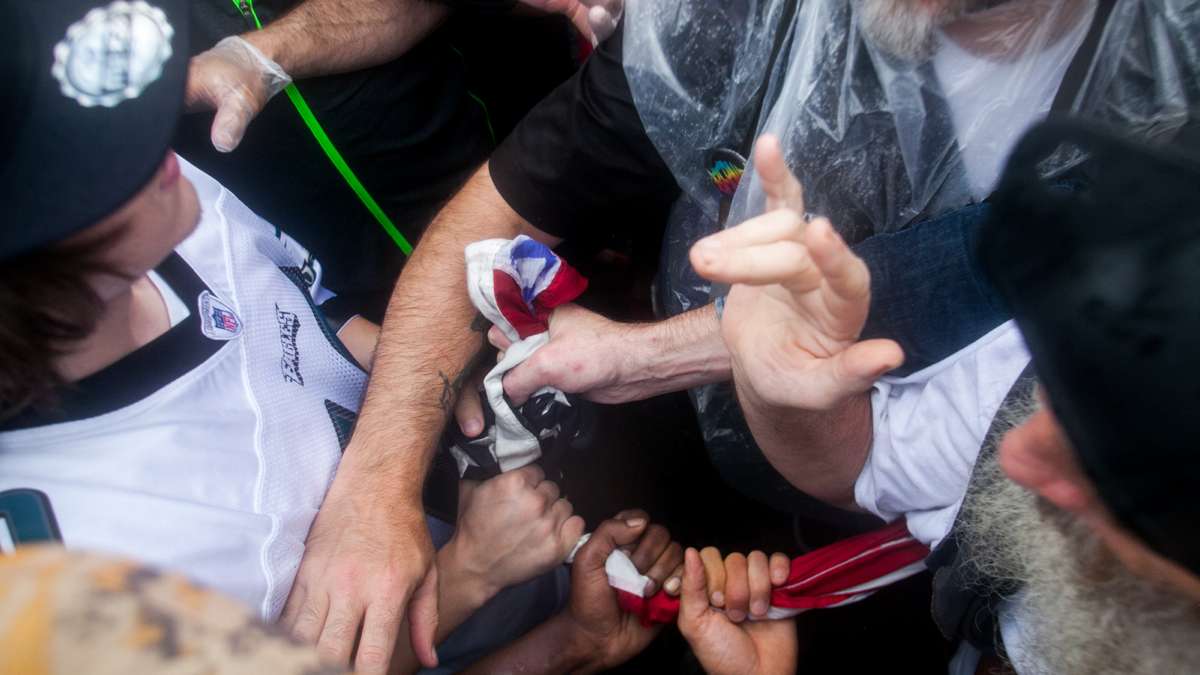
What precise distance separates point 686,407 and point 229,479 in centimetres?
127

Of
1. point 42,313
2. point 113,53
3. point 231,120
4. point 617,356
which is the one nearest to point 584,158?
point 617,356

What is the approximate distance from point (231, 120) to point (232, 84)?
128 mm

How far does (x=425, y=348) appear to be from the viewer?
1.35 meters

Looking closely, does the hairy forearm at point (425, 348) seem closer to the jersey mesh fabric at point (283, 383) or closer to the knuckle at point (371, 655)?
the jersey mesh fabric at point (283, 383)

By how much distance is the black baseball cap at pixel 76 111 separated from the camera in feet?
2.24

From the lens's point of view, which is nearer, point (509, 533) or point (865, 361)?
point (865, 361)

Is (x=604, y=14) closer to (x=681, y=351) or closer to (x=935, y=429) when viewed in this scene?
(x=681, y=351)

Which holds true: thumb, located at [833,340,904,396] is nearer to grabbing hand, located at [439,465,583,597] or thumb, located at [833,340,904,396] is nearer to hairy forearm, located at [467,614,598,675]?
grabbing hand, located at [439,465,583,597]

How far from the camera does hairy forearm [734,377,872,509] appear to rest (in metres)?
0.96

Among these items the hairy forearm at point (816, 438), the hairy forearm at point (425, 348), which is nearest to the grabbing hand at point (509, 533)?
the hairy forearm at point (425, 348)

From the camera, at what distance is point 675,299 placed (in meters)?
1.48

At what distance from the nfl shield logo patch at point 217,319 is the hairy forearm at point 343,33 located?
26.5 inches

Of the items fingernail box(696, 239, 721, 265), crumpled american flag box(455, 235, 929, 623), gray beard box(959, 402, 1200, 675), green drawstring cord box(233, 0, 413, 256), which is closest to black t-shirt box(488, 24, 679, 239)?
crumpled american flag box(455, 235, 929, 623)

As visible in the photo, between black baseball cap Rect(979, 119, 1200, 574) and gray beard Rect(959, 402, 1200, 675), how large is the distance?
6.6 inches
